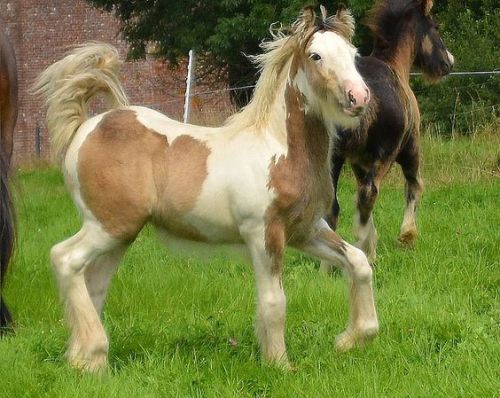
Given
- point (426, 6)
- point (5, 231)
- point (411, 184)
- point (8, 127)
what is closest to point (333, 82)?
point (5, 231)

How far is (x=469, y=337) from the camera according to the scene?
5.68 meters

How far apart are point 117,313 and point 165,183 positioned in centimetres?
180

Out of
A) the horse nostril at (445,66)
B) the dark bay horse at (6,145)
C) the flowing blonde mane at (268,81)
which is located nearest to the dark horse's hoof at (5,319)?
the dark bay horse at (6,145)

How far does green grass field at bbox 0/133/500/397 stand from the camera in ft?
16.7

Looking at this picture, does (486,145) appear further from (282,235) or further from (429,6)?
(282,235)

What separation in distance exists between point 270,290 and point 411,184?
4.62 m

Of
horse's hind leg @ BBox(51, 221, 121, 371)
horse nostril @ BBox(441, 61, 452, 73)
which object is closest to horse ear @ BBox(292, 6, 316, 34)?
horse's hind leg @ BBox(51, 221, 121, 371)

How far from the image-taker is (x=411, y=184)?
32.2 ft

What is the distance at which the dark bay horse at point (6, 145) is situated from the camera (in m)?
6.62

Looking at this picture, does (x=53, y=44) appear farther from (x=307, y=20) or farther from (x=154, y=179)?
(x=307, y=20)

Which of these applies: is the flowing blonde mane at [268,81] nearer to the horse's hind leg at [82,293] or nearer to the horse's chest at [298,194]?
the horse's chest at [298,194]

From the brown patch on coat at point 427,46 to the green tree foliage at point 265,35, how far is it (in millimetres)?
6636

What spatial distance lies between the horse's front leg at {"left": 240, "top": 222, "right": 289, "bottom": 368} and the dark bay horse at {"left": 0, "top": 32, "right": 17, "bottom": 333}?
1972 millimetres

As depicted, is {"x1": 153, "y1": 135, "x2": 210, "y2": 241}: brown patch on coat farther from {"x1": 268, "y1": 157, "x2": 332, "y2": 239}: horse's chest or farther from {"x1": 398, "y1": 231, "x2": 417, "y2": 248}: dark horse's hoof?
{"x1": 398, "y1": 231, "x2": 417, "y2": 248}: dark horse's hoof
